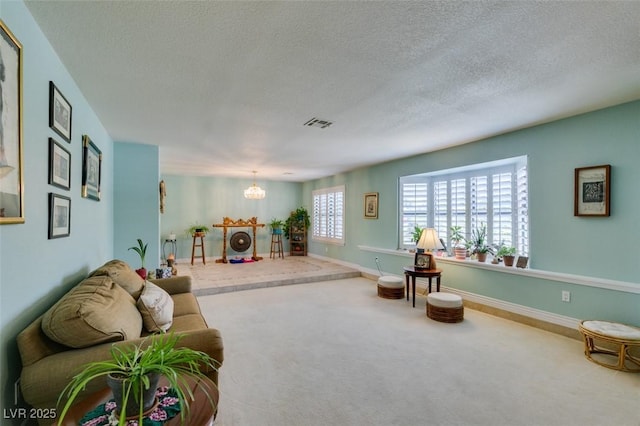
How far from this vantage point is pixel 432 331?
3465mm

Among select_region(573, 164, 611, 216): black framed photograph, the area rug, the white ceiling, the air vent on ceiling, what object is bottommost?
the area rug

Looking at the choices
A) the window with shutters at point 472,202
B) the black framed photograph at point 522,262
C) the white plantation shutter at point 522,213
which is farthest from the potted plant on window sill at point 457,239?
the black framed photograph at point 522,262

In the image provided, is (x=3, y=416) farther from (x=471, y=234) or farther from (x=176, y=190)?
(x=176, y=190)

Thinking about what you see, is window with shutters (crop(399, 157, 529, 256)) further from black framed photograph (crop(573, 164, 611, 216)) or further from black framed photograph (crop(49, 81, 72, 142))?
black framed photograph (crop(49, 81, 72, 142))

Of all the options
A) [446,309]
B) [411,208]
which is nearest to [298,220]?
[411,208]

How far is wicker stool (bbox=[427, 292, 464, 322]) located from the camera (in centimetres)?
373

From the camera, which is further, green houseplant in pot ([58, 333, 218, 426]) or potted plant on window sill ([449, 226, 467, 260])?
potted plant on window sill ([449, 226, 467, 260])

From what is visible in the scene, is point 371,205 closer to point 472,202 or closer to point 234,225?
point 472,202

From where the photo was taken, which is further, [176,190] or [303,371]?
[176,190]

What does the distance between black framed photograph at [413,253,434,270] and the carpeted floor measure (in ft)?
2.52

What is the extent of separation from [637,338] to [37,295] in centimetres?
450

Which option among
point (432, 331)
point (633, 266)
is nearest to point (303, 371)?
point (432, 331)

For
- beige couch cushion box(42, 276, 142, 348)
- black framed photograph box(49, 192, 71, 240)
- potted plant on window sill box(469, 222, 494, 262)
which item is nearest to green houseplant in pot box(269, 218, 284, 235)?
potted plant on window sill box(469, 222, 494, 262)

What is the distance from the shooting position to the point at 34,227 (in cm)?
168
